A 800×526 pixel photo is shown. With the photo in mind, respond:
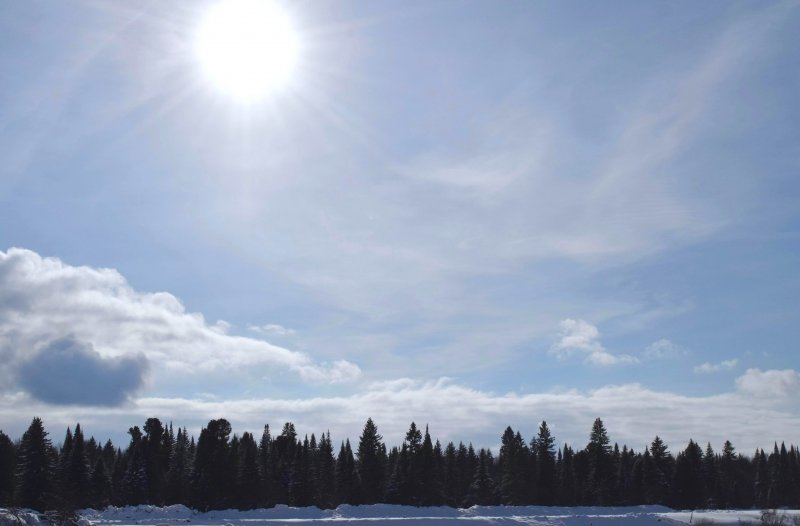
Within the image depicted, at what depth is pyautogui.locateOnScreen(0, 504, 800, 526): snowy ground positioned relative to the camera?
51219mm

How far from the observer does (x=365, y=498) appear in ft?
268

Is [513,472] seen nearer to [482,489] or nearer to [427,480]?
[482,489]

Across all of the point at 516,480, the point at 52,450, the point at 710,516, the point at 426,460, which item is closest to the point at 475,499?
the point at 516,480

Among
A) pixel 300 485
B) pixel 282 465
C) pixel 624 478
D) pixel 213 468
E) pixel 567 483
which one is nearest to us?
pixel 213 468

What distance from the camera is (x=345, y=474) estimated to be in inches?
3396

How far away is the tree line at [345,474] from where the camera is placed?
71.5 metres

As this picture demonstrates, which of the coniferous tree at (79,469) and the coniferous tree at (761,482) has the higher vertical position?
the coniferous tree at (79,469)

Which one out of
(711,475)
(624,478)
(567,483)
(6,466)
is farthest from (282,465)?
(711,475)

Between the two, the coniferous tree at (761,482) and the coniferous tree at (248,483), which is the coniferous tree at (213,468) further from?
the coniferous tree at (761,482)


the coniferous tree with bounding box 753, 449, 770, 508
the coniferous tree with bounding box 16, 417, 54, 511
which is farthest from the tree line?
the coniferous tree with bounding box 753, 449, 770, 508

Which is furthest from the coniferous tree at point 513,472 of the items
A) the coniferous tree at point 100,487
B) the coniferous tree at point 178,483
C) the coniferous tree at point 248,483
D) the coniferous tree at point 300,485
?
the coniferous tree at point 100,487

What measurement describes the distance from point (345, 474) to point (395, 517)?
2906 centimetres

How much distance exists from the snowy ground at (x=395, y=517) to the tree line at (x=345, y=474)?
27.5 ft

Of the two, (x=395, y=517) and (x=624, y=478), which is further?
(x=624, y=478)
